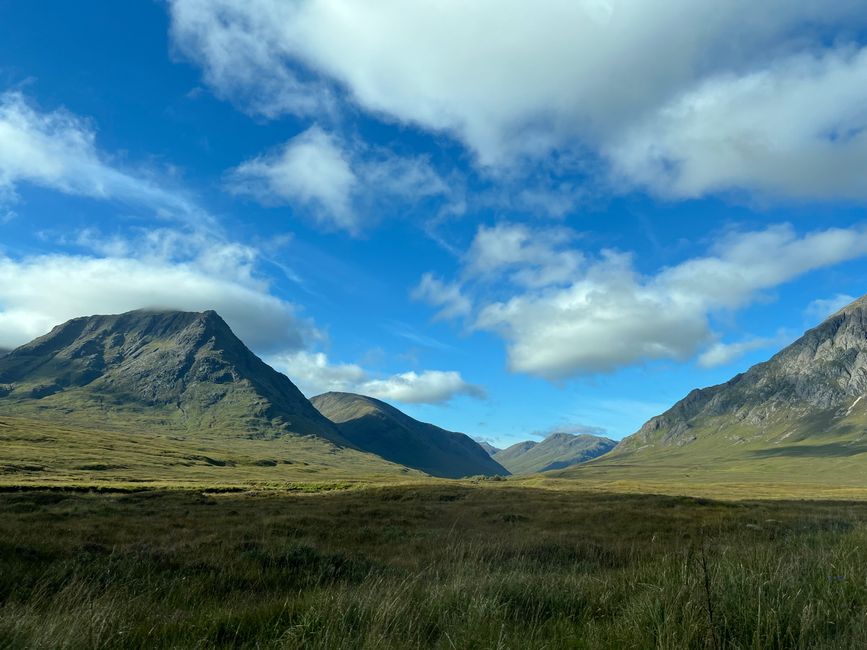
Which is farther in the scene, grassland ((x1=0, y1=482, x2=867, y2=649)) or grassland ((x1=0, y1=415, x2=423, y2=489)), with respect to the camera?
grassland ((x1=0, y1=415, x2=423, y2=489))

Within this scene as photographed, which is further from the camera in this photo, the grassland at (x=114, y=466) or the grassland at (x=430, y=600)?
the grassland at (x=114, y=466)

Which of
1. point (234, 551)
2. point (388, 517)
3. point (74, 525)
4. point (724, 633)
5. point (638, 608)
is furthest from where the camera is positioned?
point (388, 517)

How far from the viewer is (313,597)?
729cm

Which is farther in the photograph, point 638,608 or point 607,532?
point 607,532

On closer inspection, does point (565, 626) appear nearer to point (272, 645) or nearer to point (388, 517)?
point (272, 645)

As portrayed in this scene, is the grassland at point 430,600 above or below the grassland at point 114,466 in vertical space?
above

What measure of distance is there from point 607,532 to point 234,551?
56.2 feet

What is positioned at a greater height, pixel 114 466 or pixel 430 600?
pixel 430 600

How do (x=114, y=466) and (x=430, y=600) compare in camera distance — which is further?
(x=114, y=466)

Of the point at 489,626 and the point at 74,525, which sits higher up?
the point at 489,626

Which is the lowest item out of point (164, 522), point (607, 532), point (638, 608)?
point (164, 522)

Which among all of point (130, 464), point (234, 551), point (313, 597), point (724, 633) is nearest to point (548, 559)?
point (234, 551)

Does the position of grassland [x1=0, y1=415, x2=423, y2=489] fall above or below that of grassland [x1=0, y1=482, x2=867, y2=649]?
below

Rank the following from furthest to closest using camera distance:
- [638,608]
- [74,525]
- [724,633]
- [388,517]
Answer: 1. [388,517]
2. [74,525]
3. [638,608]
4. [724,633]
